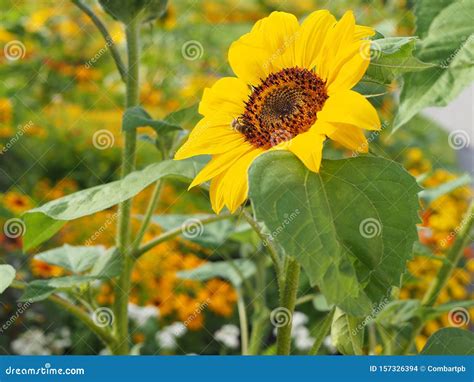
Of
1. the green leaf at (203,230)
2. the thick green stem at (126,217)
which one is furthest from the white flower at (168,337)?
the thick green stem at (126,217)

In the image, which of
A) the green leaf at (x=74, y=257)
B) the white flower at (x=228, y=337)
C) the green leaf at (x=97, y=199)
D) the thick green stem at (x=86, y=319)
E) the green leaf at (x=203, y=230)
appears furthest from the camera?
the white flower at (x=228, y=337)

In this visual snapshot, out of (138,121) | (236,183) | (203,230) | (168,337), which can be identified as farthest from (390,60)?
(168,337)

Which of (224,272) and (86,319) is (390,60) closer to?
(86,319)

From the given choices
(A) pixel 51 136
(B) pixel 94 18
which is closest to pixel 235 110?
(B) pixel 94 18

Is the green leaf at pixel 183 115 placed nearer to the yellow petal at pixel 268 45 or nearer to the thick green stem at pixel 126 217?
the thick green stem at pixel 126 217

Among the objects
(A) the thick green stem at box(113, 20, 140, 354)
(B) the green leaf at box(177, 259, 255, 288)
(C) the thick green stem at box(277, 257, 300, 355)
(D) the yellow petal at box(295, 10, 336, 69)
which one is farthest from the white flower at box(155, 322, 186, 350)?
(D) the yellow petal at box(295, 10, 336, 69)

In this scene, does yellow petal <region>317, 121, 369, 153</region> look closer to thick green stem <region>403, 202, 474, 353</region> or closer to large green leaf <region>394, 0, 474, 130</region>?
large green leaf <region>394, 0, 474, 130</region>

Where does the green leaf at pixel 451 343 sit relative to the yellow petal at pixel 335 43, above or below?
below

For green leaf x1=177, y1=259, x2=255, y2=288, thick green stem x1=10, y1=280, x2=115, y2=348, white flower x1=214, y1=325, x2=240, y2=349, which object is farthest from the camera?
white flower x1=214, y1=325, x2=240, y2=349
